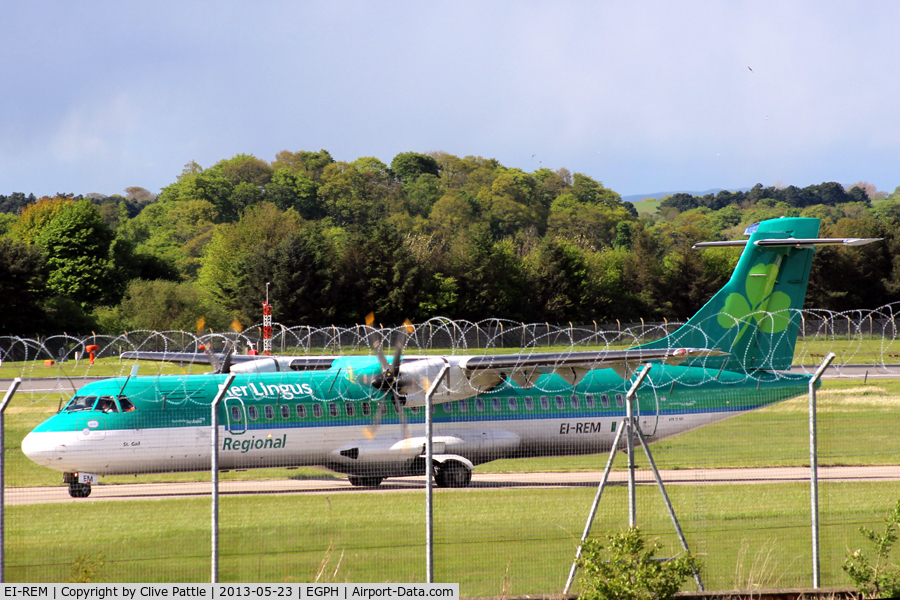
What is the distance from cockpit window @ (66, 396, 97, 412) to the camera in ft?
52.2

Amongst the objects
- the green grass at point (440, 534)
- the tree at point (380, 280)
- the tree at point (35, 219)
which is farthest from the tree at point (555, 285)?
the green grass at point (440, 534)

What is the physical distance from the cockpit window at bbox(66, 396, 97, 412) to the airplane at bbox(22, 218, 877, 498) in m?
0.02

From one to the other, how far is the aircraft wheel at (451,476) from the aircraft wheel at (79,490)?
263 inches

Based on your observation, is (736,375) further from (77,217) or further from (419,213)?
(419,213)

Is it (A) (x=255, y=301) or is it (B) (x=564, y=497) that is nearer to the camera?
(B) (x=564, y=497)

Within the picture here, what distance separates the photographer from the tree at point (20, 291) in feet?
194

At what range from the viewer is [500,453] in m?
18.0

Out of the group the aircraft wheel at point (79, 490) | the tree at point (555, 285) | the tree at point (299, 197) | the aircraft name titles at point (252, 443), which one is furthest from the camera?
the tree at point (299, 197)

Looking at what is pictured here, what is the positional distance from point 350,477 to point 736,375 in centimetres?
978

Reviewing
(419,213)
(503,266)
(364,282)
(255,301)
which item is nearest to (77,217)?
(255,301)

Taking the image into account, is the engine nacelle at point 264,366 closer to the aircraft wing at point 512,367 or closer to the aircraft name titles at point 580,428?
the aircraft wing at point 512,367

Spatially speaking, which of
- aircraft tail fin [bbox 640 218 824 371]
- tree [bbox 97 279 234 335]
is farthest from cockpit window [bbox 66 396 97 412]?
tree [bbox 97 279 234 335]
